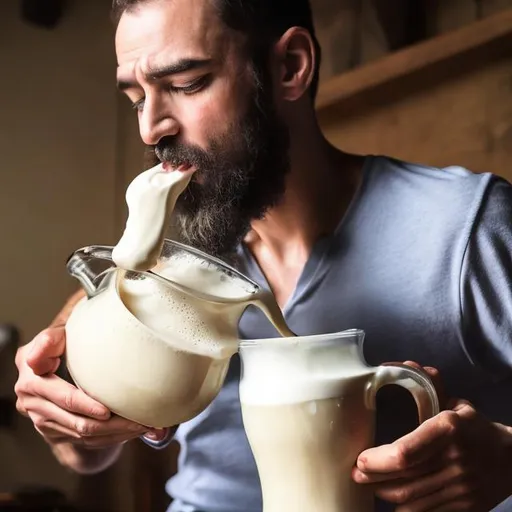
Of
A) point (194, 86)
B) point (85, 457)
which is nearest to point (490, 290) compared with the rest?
point (194, 86)

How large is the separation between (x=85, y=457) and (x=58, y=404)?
0.17 m

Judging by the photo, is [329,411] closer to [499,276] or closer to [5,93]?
[499,276]

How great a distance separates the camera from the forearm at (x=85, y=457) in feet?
2.51

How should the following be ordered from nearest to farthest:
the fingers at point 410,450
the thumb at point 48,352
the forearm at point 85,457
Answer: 1. the fingers at point 410,450
2. the thumb at point 48,352
3. the forearm at point 85,457

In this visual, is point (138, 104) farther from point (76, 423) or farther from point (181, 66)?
point (76, 423)

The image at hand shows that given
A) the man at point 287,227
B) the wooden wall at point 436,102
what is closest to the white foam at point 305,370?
the man at point 287,227

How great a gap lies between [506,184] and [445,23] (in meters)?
0.14

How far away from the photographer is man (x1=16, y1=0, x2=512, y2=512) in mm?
639

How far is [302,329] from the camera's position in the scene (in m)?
0.67

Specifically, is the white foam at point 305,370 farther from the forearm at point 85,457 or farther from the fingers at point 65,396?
the forearm at point 85,457

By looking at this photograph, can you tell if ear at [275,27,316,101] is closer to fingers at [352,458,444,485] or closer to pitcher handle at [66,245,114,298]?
pitcher handle at [66,245,114,298]

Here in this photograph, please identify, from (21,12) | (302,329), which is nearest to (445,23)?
(302,329)

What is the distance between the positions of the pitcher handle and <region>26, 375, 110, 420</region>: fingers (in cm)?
7

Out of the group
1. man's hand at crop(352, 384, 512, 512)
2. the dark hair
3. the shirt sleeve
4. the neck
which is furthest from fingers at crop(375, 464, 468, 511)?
the dark hair
